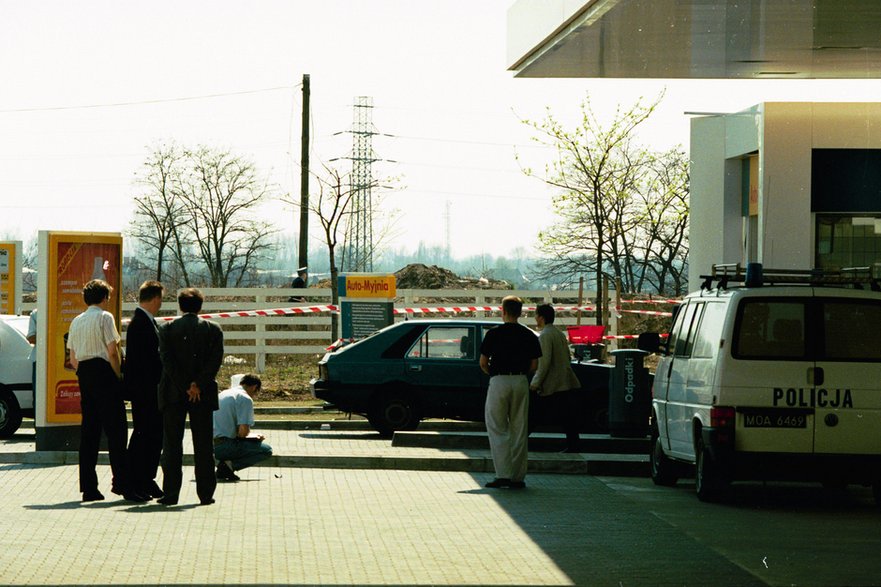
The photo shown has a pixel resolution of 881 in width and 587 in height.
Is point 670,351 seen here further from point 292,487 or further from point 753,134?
point 753,134

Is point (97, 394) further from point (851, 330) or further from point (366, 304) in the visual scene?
point (366, 304)

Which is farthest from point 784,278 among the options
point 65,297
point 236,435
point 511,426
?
point 65,297

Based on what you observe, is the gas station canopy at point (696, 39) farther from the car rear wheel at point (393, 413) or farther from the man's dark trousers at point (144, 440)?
the man's dark trousers at point (144, 440)

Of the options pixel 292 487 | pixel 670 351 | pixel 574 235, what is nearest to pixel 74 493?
pixel 292 487

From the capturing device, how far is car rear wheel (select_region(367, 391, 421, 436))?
1912 cm

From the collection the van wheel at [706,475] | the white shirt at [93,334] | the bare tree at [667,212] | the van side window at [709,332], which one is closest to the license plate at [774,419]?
the van wheel at [706,475]

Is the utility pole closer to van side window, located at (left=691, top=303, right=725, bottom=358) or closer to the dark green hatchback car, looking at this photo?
the dark green hatchback car

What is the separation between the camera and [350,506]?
481 inches

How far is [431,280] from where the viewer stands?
53500mm

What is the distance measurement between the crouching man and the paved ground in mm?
269

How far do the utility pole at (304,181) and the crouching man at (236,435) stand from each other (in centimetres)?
2201

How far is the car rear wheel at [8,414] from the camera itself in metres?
18.9

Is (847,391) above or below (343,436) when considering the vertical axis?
above

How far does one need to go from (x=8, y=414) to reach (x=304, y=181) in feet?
59.2
